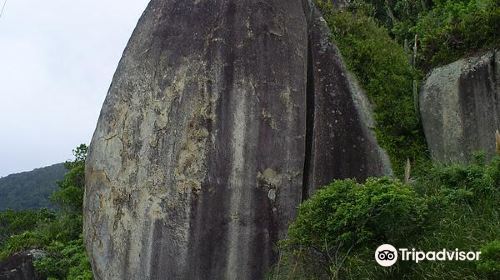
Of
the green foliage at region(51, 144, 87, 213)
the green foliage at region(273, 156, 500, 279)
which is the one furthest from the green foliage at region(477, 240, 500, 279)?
the green foliage at region(51, 144, 87, 213)

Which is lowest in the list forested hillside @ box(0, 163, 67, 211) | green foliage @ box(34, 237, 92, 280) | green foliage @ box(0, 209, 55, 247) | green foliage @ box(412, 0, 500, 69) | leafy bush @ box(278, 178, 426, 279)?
green foliage @ box(34, 237, 92, 280)

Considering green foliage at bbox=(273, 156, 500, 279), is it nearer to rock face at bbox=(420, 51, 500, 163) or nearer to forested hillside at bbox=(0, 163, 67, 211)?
rock face at bbox=(420, 51, 500, 163)

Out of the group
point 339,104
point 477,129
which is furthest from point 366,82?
point 477,129

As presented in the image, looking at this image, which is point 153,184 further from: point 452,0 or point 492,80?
point 452,0

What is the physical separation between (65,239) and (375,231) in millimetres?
13217

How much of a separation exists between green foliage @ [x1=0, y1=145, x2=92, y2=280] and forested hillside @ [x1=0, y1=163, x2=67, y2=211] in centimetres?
3376

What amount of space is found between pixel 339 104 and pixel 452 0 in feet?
16.5

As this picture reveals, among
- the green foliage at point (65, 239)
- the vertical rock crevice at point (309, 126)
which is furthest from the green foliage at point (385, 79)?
the green foliage at point (65, 239)

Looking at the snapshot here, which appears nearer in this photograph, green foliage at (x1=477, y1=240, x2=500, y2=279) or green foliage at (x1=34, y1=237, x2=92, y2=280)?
green foliage at (x1=477, y1=240, x2=500, y2=279)

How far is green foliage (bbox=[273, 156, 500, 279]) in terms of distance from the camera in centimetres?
495

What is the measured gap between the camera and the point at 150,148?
7730 mm

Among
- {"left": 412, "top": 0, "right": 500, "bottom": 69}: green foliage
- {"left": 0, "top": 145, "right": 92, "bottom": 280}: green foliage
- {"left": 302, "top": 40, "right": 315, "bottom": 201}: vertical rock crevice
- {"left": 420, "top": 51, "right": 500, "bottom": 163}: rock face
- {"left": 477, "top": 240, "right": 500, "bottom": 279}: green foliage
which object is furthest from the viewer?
{"left": 0, "top": 145, "right": 92, "bottom": 280}: green foliage

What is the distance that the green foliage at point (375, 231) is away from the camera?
4.95 m

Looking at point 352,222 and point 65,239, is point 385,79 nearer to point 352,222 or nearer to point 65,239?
point 352,222
